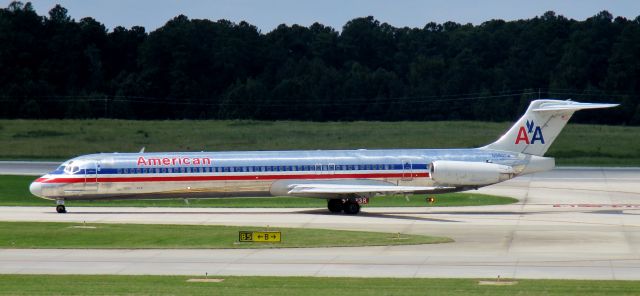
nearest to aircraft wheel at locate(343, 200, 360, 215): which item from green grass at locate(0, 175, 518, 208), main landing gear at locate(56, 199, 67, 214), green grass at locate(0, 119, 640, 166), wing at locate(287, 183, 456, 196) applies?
wing at locate(287, 183, 456, 196)

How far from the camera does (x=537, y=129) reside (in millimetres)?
49688

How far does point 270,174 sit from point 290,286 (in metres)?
21.3

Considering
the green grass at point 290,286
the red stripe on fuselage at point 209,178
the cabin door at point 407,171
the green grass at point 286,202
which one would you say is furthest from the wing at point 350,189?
the green grass at point 290,286

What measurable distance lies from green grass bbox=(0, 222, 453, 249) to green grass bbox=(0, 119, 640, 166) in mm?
53782

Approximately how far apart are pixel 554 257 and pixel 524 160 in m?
16.7

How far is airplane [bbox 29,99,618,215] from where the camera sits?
47969 mm

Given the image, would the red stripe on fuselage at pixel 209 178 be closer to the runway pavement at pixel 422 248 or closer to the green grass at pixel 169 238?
the runway pavement at pixel 422 248

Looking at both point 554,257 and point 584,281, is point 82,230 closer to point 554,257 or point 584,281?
point 554,257

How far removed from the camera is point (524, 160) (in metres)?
49.3

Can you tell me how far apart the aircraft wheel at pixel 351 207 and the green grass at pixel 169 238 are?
7727 mm

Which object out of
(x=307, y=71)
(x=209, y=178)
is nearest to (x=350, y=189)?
(x=209, y=178)

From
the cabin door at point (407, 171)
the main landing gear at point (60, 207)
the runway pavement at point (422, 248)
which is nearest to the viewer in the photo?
the runway pavement at point (422, 248)

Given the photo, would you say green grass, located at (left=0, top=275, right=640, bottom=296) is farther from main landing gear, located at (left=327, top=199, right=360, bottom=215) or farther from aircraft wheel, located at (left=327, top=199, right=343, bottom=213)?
aircraft wheel, located at (left=327, top=199, right=343, bottom=213)

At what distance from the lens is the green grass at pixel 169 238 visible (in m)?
36.1
